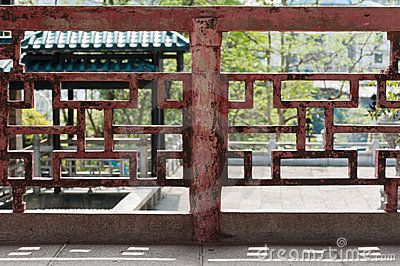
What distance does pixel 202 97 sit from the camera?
2.40 m

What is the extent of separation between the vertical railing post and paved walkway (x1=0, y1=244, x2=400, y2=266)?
0.13m

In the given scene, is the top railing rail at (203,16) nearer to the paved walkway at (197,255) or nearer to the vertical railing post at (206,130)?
the vertical railing post at (206,130)

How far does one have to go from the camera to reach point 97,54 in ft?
24.0

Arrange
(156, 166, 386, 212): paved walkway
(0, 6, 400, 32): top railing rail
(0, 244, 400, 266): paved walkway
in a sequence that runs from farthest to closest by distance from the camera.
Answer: (156, 166, 386, 212): paved walkway < (0, 6, 400, 32): top railing rail < (0, 244, 400, 266): paved walkway

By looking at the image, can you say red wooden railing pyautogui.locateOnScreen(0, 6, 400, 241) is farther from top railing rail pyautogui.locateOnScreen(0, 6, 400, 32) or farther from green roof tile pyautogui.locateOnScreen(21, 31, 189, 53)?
green roof tile pyautogui.locateOnScreen(21, 31, 189, 53)

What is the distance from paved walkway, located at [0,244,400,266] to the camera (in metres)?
2.26

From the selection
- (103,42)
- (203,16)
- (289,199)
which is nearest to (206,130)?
(203,16)

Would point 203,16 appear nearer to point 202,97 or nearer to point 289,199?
point 202,97

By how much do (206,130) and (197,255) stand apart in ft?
1.60

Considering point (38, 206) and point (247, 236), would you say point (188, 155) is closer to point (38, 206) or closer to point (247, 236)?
point (247, 236)

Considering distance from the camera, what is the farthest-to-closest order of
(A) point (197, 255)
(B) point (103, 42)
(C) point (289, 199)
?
(C) point (289, 199) < (B) point (103, 42) < (A) point (197, 255)

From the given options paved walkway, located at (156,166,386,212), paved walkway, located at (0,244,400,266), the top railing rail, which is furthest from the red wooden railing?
paved walkway, located at (156,166,386,212)

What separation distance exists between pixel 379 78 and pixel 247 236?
2.74 ft

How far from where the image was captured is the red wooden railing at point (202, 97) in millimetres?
2373
